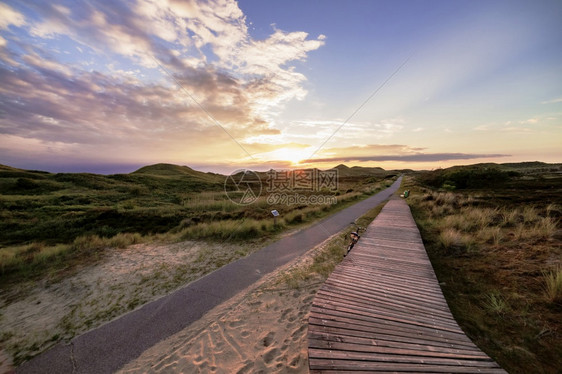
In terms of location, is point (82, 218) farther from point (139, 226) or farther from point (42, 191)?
point (42, 191)

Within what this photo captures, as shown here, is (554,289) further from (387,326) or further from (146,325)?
(146,325)

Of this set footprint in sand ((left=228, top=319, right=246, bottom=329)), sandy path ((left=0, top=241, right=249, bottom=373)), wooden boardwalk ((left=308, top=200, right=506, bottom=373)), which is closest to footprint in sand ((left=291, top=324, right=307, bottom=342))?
wooden boardwalk ((left=308, top=200, right=506, bottom=373))

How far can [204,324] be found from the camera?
201 inches

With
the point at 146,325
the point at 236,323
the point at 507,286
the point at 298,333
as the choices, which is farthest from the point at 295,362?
the point at 507,286

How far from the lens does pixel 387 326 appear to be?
3.63 metres

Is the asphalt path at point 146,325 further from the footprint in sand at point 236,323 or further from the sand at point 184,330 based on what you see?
the footprint in sand at point 236,323

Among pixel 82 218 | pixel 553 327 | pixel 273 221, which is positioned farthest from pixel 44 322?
pixel 82 218

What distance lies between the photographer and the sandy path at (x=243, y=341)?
3.94 metres

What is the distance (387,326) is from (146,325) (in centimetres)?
565

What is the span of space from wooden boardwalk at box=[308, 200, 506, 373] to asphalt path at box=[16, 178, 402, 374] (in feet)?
11.2

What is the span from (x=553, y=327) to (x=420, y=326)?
3105 mm

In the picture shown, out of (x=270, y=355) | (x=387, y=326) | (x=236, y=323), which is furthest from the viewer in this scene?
(x=236, y=323)

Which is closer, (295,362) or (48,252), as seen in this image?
(295,362)

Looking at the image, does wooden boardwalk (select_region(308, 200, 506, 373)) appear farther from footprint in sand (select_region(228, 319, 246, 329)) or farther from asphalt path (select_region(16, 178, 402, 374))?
asphalt path (select_region(16, 178, 402, 374))
